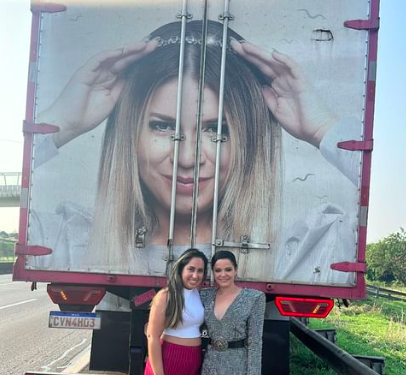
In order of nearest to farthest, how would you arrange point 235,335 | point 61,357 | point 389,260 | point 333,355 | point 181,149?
point 235,335
point 181,149
point 333,355
point 61,357
point 389,260

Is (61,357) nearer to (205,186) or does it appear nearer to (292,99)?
(205,186)

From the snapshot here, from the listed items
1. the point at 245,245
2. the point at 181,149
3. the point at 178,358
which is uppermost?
the point at 181,149

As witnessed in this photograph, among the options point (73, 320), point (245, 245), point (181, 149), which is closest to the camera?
point (245, 245)

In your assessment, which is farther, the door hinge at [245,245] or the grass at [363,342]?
the grass at [363,342]

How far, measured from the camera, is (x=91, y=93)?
421 centimetres

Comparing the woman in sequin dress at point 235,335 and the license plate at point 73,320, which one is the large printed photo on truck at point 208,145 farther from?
the woman in sequin dress at point 235,335

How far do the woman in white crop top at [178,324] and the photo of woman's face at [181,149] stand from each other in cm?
119

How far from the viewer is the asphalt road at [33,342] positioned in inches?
247

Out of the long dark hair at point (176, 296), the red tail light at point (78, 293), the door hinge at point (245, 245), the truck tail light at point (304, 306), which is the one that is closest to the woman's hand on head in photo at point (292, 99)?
the door hinge at point (245, 245)

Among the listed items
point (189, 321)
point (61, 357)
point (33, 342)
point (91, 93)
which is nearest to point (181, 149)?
point (91, 93)

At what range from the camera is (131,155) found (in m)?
4.12

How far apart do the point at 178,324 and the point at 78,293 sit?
1.75 meters

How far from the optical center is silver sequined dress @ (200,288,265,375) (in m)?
2.77

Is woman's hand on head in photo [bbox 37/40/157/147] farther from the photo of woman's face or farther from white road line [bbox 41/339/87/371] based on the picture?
white road line [bbox 41/339/87/371]
